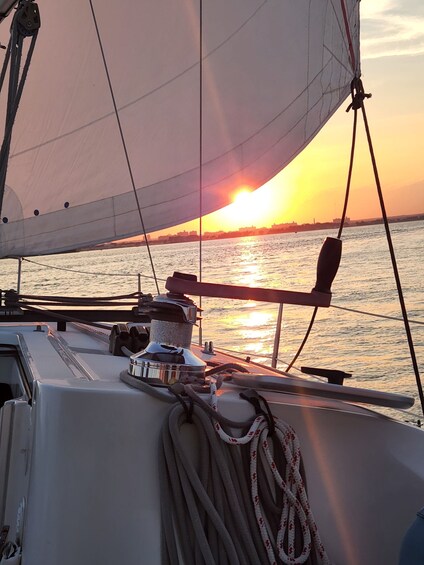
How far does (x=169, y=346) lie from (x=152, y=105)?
294 cm

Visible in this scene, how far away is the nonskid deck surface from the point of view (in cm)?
122

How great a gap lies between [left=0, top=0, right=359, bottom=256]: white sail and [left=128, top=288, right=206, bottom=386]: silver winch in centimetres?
247

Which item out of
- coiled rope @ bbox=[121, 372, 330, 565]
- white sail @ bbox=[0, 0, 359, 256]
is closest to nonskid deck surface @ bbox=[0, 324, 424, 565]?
coiled rope @ bbox=[121, 372, 330, 565]

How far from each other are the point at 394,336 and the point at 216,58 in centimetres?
789

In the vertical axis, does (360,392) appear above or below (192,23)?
below

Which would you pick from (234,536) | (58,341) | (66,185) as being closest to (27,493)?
(234,536)

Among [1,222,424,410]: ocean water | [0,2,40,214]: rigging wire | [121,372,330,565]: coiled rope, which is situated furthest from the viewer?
[1,222,424,410]: ocean water

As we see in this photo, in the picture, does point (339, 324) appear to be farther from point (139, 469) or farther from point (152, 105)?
point (139, 469)

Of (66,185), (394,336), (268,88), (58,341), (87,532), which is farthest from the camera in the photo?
(394,336)

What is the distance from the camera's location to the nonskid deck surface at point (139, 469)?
3.99ft

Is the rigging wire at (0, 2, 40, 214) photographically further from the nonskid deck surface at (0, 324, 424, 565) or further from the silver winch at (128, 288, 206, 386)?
the silver winch at (128, 288, 206, 386)

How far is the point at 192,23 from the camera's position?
13.4ft

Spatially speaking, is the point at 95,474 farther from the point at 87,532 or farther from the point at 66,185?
the point at 66,185

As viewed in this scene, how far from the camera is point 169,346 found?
55.0 inches
